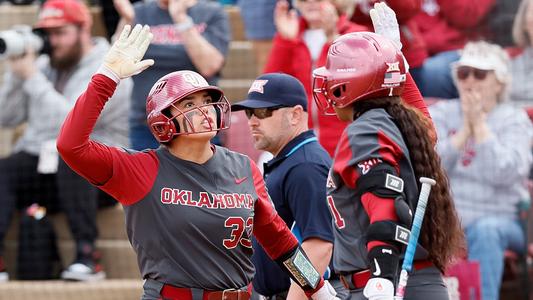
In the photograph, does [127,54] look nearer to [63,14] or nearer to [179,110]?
[179,110]

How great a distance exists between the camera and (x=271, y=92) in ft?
19.2

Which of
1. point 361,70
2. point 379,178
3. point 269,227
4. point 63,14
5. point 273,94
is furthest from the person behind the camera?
point 63,14

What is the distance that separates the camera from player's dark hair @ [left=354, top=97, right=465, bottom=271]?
467 cm

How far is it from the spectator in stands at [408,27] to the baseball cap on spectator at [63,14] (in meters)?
1.97

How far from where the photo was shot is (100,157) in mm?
4637

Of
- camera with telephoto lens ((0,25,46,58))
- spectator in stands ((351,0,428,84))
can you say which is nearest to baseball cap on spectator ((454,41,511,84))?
spectator in stands ((351,0,428,84))

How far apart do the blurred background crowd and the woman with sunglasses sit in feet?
9.29

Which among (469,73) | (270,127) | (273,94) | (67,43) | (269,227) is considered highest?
(273,94)

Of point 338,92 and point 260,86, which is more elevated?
point 338,92

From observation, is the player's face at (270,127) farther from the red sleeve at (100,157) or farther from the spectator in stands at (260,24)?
the spectator in stands at (260,24)

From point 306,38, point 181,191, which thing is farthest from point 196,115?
point 306,38

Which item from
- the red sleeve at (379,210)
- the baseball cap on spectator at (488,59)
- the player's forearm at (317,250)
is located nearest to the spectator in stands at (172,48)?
the baseball cap on spectator at (488,59)

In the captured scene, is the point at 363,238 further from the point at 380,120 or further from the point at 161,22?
the point at 161,22

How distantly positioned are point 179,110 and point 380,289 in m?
1.12
